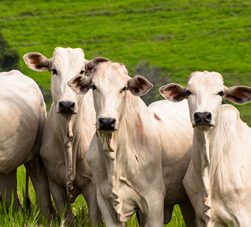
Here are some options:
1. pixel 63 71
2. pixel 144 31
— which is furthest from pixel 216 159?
pixel 144 31

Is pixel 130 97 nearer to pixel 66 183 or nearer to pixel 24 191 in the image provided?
pixel 66 183

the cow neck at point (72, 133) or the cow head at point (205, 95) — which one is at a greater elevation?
the cow head at point (205, 95)

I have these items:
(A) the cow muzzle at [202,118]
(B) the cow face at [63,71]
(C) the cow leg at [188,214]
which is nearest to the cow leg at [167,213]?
(C) the cow leg at [188,214]

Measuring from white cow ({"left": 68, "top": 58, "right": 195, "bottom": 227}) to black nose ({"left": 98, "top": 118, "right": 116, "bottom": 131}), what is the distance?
0.73 ft

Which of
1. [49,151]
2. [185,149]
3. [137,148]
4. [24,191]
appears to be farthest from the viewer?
[24,191]

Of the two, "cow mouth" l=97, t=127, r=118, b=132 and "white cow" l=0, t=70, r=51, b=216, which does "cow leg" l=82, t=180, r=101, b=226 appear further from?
"cow mouth" l=97, t=127, r=118, b=132

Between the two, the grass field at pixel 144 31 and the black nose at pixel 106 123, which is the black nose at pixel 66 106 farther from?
the grass field at pixel 144 31

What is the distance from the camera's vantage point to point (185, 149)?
10.9 m

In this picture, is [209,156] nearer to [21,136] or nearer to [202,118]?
[202,118]

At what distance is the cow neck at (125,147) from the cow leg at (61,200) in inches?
65.4

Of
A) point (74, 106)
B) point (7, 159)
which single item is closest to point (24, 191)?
point (7, 159)

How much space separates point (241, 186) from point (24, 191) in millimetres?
4543

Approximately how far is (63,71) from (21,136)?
4.27 ft

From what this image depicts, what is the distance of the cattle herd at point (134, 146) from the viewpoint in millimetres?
9594
